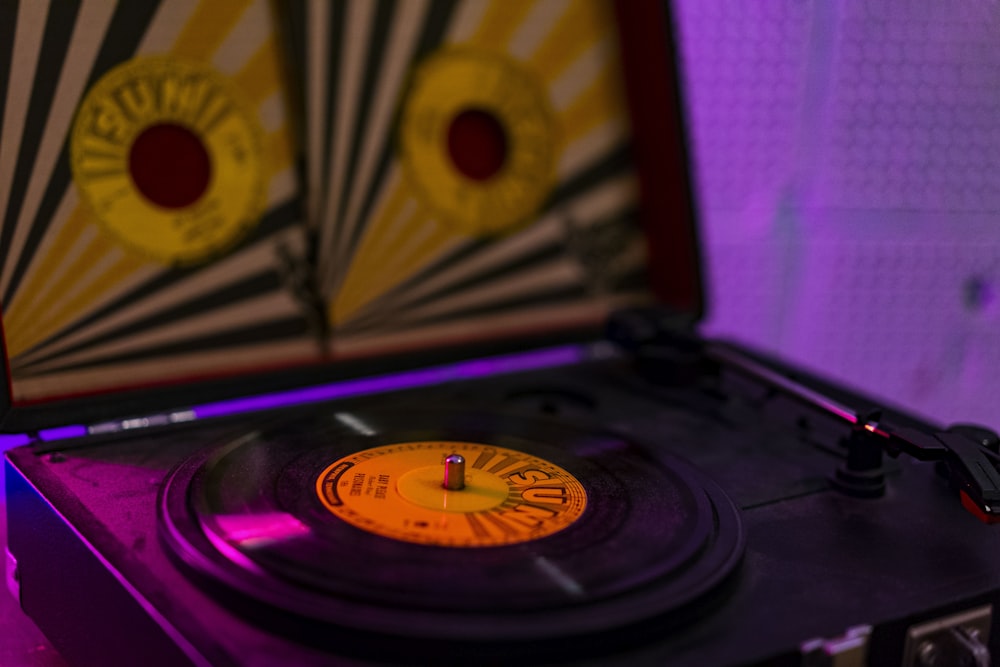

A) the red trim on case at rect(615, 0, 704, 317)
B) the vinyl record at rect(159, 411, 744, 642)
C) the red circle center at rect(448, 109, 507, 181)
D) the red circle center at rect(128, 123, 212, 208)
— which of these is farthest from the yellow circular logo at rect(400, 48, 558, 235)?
the vinyl record at rect(159, 411, 744, 642)

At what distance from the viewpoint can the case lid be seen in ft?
3.42

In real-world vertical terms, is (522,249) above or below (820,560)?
above

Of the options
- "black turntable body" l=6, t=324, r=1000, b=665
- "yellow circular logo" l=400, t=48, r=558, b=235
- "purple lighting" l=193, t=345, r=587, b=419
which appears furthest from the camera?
"yellow circular logo" l=400, t=48, r=558, b=235

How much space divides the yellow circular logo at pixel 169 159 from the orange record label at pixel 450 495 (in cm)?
38

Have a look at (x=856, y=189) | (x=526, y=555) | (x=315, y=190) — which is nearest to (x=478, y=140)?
(x=315, y=190)

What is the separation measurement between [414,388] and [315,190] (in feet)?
0.90

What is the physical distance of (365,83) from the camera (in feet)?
4.09

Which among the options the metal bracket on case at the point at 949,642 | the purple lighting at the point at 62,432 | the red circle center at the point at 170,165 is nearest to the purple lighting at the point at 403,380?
the purple lighting at the point at 62,432

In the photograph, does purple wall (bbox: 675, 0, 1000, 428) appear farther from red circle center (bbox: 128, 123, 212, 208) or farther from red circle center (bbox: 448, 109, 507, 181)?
red circle center (bbox: 128, 123, 212, 208)

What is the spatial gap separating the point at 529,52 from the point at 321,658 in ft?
3.16

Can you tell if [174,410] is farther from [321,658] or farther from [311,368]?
[321,658]

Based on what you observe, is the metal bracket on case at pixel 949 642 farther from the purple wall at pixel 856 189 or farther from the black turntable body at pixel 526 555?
the purple wall at pixel 856 189

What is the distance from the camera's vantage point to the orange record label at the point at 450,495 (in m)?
0.77

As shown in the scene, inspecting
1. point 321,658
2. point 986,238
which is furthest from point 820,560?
point 986,238
